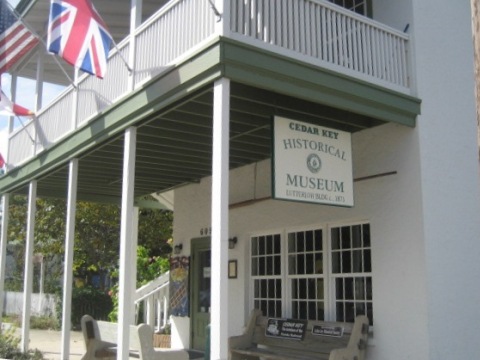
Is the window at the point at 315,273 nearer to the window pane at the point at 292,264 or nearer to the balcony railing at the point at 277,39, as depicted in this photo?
the window pane at the point at 292,264

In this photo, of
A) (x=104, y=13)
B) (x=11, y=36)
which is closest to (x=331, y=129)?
(x=104, y=13)

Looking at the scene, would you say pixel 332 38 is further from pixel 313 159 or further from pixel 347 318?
pixel 347 318

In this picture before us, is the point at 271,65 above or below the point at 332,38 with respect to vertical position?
below

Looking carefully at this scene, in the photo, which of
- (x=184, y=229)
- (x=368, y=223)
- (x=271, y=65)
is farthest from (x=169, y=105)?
(x=184, y=229)

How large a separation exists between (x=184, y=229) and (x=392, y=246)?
565 centimetres

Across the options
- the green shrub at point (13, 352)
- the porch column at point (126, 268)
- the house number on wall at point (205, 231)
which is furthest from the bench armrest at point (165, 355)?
the house number on wall at point (205, 231)

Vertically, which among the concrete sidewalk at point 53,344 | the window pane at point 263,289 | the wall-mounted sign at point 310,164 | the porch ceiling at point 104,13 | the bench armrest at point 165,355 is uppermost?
the porch ceiling at point 104,13

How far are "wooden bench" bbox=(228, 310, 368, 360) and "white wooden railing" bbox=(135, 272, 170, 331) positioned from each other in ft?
17.6

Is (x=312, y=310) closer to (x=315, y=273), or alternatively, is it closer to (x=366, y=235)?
(x=315, y=273)

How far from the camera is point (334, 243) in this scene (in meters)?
9.49

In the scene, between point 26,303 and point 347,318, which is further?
point 26,303

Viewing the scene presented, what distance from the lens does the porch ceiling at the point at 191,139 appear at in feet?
25.8

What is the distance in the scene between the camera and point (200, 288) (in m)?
12.5

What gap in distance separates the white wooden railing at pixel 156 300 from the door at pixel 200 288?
2.38 metres
